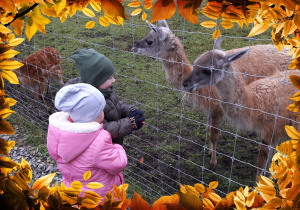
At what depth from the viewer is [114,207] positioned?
767 millimetres

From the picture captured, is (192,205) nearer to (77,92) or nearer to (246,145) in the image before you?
(77,92)

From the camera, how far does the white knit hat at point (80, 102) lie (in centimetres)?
191

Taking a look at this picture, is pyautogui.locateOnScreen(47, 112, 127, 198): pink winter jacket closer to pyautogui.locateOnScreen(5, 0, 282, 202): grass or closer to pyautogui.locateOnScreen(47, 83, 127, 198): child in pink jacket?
pyautogui.locateOnScreen(47, 83, 127, 198): child in pink jacket

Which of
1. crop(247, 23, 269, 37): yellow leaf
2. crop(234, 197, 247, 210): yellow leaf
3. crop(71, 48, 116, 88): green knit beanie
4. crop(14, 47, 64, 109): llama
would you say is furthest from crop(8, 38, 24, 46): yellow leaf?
crop(14, 47, 64, 109): llama

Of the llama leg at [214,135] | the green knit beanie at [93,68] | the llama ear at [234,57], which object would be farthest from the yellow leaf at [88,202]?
the llama leg at [214,135]

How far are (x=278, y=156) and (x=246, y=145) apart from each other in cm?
380

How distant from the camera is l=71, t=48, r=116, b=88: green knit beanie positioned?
2.47m

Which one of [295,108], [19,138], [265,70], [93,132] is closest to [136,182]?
[93,132]

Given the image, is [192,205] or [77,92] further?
[77,92]

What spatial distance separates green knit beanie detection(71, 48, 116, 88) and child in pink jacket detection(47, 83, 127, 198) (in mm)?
461

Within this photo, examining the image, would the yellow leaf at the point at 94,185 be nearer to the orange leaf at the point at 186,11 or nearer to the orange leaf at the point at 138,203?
the orange leaf at the point at 138,203

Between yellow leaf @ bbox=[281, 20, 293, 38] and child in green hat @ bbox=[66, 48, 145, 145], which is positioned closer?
yellow leaf @ bbox=[281, 20, 293, 38]

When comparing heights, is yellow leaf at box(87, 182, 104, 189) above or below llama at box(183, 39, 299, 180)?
above

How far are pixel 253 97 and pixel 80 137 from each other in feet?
7.10
